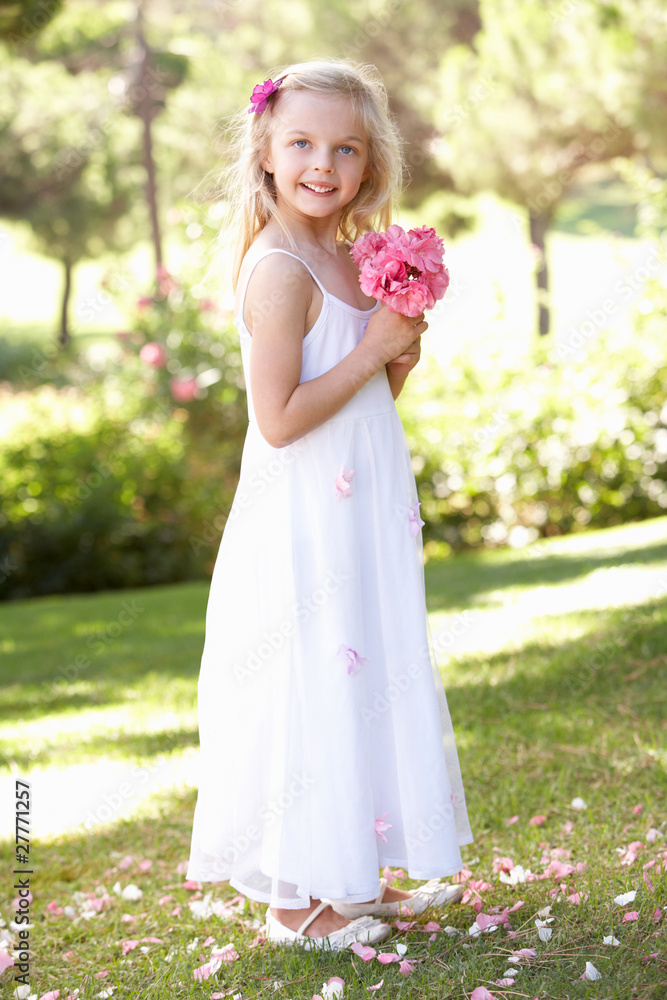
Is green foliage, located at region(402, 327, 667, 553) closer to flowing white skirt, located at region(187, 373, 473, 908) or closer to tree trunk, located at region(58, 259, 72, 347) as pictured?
flowing white skirt, located at region(187, 373, 473, 908)

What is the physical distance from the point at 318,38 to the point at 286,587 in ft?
48.1

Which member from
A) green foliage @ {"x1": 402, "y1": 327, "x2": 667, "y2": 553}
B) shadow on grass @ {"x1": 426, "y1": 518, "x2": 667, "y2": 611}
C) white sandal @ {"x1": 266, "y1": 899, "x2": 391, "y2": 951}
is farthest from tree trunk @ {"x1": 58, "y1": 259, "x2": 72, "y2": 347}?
white sandal @ {"x1": 266, "y1": 899, "x2": 391, "y2": 951}

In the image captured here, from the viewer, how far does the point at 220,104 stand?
54.4ft

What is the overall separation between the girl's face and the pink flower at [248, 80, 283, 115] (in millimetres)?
29

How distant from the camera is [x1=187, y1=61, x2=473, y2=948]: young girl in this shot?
187 cm

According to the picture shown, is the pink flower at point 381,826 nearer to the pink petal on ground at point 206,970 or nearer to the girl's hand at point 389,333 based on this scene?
the pink petal on ground at point 206,970

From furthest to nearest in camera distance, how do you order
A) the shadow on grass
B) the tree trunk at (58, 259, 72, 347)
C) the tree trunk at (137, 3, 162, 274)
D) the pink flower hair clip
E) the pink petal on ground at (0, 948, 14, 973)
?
the tree trunk at (58, 259, 72, 347)
the tree trunk at (137, 3, 162, 274)
the shadow on grass
the pink petal on ground at (0, 948, 14, 973)
the pink flower hair clip

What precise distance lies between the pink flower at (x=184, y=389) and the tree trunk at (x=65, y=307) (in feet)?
50.1

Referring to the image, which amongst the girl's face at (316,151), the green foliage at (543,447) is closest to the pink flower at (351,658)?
the girl's face at (316,151)

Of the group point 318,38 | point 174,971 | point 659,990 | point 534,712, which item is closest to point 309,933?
point 174,971

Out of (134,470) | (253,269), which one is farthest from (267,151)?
(134,470)

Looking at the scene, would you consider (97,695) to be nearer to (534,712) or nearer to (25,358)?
(534,712)

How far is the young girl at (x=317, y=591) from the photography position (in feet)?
6.15

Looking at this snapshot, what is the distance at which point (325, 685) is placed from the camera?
6.19 feet
